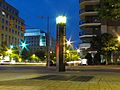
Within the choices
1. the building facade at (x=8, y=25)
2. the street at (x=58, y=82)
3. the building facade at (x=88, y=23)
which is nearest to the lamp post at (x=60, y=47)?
the street at (x=58, y=82)

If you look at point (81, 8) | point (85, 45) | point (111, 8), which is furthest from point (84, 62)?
point (111, 8)

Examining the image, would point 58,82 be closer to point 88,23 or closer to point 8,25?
point 88,23

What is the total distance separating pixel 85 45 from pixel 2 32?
A: 234 ft

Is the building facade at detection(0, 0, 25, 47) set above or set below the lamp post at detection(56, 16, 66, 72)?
above

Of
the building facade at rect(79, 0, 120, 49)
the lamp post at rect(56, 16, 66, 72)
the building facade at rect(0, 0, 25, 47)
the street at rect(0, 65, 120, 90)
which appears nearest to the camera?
the street at rect(0, 65, 120, 90)

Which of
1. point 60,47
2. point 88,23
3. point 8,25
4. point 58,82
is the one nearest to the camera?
point 58,82

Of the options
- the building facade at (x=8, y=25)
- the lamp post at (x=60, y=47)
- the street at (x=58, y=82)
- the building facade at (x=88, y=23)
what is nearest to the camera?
the street at (x=58, y=82)

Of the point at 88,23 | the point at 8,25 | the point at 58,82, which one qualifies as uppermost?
the point at 8,25

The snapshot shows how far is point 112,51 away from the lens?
236 feet

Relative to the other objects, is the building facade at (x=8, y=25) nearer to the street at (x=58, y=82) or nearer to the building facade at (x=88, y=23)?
the building facade at (x=88, y=23)

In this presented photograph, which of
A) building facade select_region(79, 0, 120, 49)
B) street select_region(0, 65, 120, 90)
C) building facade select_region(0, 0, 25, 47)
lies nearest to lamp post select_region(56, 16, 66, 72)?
street select_region(0, 65, 120, 90)

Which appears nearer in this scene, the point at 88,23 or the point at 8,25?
the point at 88,23

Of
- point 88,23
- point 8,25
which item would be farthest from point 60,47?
point 8,25

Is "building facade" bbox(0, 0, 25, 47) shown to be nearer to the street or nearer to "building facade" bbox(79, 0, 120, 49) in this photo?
"building facade" bbox(79, 0, 120, 49)
